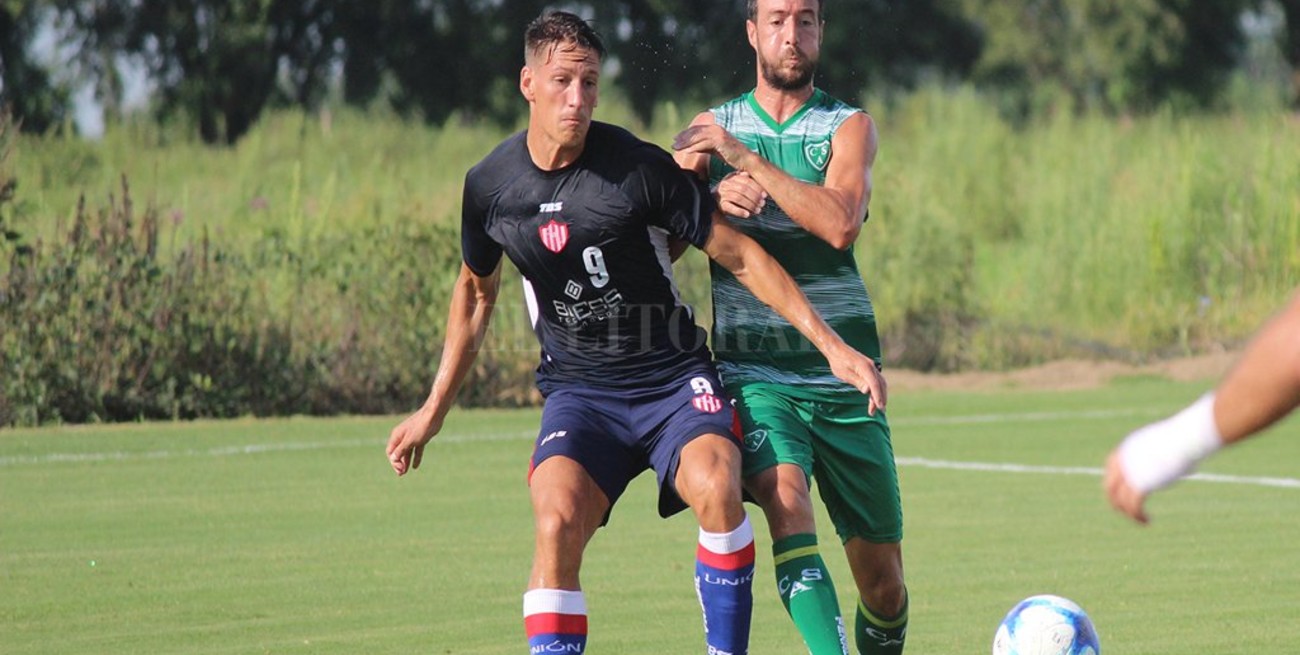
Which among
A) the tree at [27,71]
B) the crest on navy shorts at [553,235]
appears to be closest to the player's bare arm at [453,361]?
the crest on navy shorts at [553,235]

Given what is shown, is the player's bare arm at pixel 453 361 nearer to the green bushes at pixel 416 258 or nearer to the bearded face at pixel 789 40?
the bearded face at pixel 789 40

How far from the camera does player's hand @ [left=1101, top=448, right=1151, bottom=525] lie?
3961 mm

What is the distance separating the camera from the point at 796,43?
6.62 m

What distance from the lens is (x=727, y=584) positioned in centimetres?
604

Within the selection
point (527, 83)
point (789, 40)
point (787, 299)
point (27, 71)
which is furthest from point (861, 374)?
point (27, 71)

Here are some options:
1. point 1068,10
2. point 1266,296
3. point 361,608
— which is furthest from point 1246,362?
point 1068,10

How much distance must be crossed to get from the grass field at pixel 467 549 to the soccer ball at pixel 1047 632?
3.53ft

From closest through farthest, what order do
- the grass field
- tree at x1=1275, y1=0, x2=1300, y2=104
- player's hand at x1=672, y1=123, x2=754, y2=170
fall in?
1. player's hand at x1=672, y1=123, x2=754, y2=170
2. the grass field
3. tree at x1=1275, y1=0, x2=1300, y2=104

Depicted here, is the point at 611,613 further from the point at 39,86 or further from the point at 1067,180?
the point at 39,86

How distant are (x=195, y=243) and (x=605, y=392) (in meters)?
11.2

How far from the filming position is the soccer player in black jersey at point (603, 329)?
603 cm

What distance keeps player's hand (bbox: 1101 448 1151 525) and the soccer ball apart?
2.42 metres

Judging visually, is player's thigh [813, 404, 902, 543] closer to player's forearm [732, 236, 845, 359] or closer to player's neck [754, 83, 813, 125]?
player's forearm [732, 236, 845, 359]

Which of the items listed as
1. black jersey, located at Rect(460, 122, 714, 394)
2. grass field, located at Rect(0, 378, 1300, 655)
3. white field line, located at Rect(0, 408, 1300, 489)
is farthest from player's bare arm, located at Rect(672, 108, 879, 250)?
white field line, located at Rect(0, 408, 1300, 489)
